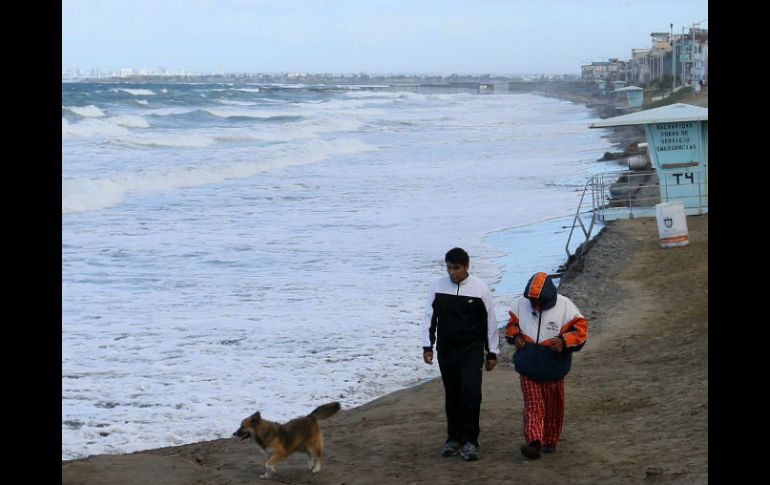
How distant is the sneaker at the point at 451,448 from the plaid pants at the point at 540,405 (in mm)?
472

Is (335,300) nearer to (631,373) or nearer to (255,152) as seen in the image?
(631,373)

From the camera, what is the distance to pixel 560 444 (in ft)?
22.4

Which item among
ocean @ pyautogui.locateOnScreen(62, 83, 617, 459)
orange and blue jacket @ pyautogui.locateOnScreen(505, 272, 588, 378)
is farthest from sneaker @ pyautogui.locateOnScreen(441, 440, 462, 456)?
ocean @ pyautogui.locateOnScreen(62, 83, 617, 459)

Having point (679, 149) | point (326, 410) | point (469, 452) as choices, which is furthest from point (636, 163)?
point (326, 410)

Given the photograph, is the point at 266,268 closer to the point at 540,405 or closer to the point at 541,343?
the point at 540,405

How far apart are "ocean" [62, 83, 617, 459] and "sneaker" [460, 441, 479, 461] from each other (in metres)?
2.32

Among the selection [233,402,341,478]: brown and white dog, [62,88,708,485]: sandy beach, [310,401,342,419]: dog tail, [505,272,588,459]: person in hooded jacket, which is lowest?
[62,88,708,485]: sandy beach

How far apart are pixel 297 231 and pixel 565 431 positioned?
1340cm

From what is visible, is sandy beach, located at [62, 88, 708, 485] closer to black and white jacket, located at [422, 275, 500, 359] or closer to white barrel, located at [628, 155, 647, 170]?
black and white jacket, located at [422, 275, 500, 359]

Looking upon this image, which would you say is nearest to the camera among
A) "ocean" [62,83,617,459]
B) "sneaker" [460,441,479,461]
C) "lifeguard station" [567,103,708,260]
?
"sneaker" [460,441,479,461]

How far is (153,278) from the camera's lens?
15.1m

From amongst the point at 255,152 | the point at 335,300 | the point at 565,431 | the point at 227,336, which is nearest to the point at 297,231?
the point at 335,300

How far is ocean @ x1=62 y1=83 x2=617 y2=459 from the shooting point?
360 inches

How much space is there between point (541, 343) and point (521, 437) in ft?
3.89
